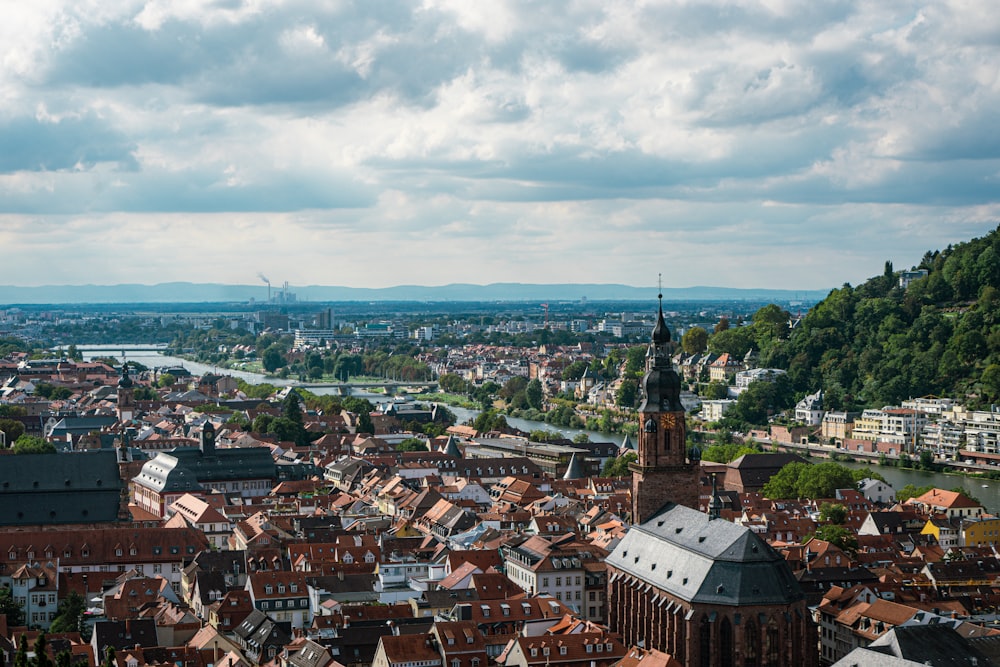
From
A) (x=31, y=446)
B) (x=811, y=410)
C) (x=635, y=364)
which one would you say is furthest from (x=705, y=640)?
(x=635, y=364)

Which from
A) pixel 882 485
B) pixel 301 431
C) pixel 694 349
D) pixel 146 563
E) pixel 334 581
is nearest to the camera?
pixel 334 581

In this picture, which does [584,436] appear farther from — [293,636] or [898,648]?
[898,648]

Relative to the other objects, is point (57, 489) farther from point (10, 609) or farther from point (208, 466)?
point (208, 466)

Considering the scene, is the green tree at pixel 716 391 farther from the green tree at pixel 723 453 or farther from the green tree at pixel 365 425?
the green tree at pixel 723 453

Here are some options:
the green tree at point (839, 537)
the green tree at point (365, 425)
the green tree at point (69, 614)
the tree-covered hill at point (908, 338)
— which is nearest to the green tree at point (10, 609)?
the green tree at point (69, 614)

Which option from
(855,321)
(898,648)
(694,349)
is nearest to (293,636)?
(898,648)

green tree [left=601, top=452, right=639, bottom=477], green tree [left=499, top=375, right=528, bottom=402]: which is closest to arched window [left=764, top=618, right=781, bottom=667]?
green tree [left=601, top=452, right=639, bottom=477]

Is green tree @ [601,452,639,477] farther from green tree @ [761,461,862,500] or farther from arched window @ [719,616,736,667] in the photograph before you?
arched window @ [719,616,736,667]
